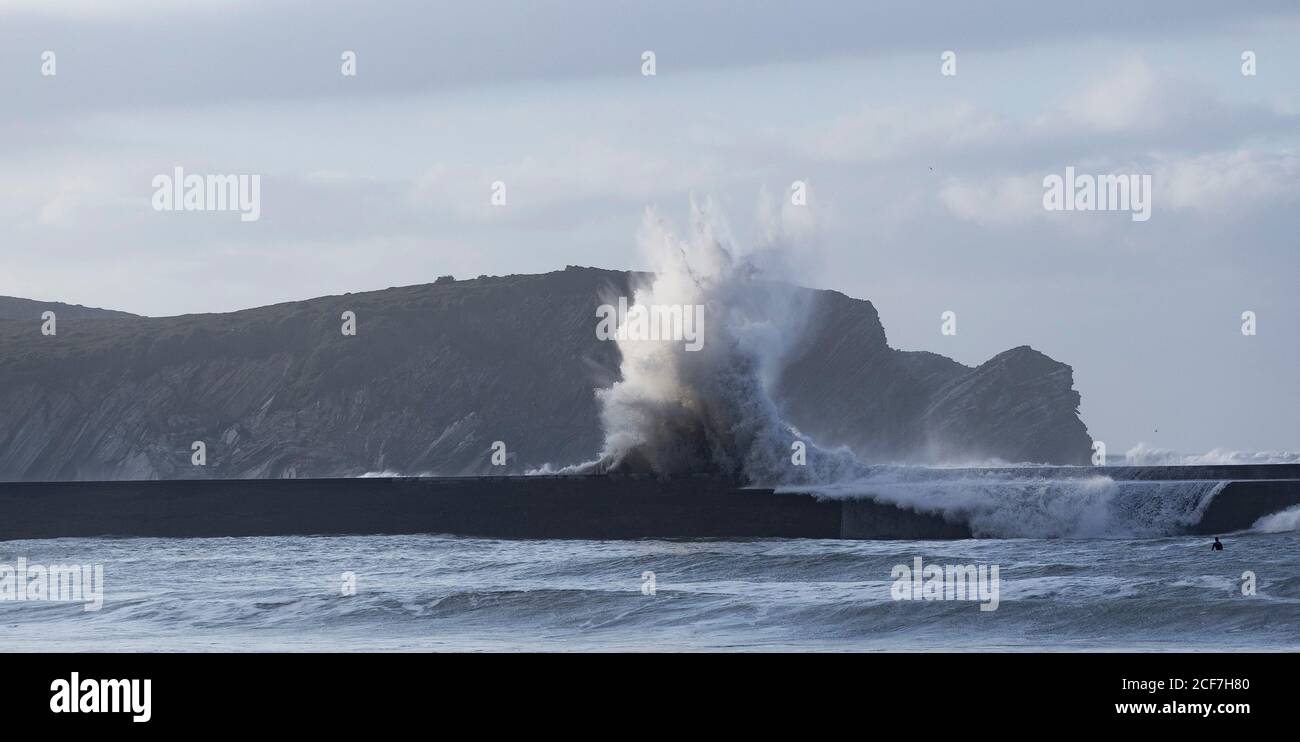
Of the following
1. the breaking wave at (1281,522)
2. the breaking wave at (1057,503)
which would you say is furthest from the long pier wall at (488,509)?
the breaking wave at (1057,503)

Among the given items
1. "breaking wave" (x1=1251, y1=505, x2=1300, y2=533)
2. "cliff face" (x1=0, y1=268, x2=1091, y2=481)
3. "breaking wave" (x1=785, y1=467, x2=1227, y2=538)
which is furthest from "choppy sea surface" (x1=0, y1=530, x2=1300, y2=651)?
"cliff face" (x1=0, y1=268, x2=1091, y2=481)

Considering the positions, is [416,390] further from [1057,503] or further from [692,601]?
[692,601]

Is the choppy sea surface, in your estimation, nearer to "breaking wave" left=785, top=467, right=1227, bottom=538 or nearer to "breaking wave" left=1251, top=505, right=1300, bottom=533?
"breaking wave" left=1251, top=505, right=1300, bottom=533

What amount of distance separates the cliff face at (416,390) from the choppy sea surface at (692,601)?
53.2 metres

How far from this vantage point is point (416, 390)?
3346 inches

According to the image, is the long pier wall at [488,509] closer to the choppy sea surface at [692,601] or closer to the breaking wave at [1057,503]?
the breaking wave at [1057,503]

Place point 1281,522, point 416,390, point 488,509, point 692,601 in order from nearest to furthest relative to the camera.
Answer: point 692,601, point 1281,522, point 488,509, point 416,390

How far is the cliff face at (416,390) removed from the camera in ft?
263

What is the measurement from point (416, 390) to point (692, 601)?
2602 inches

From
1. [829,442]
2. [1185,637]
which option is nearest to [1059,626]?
[1185,637]

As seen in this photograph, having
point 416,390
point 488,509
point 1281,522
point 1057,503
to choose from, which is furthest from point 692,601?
point 416,390

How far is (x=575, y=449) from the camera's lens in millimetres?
83625

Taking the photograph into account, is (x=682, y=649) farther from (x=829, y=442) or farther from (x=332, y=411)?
(x=829, y=442)

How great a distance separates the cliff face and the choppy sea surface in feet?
175
